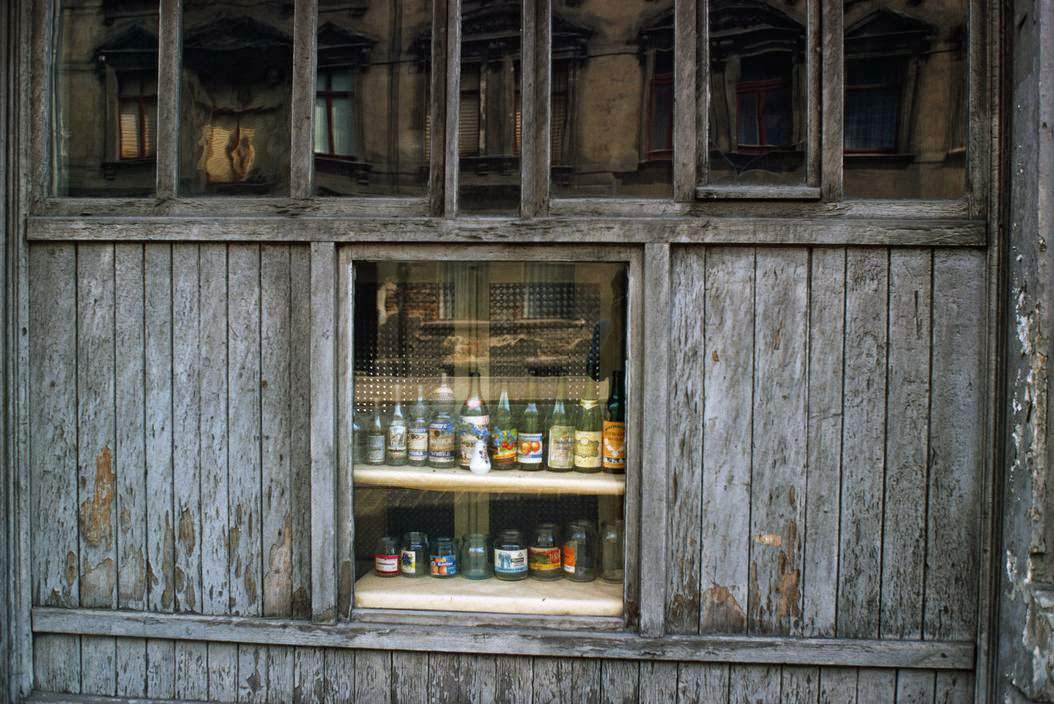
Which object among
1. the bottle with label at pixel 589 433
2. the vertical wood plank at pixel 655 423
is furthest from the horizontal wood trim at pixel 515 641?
the bottle with label at pixel 589 433

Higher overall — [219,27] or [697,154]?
[219,27]

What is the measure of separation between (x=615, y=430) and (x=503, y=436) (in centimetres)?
46

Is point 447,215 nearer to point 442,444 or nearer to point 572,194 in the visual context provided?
point 572,194

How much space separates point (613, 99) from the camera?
2.71 metres

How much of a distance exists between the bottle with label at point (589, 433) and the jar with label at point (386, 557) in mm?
752

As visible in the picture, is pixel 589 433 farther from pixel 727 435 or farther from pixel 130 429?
pixel 130 429

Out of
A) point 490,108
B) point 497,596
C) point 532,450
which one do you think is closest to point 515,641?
point 497,596

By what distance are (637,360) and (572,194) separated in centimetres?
62

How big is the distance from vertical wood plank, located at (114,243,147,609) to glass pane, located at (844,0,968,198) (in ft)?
8.35

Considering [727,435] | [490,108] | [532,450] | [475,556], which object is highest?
[490,108]

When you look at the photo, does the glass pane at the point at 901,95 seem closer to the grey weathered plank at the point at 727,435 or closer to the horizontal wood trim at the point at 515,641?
the grey weathered plank at the point at 727,435

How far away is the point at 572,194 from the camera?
271cm

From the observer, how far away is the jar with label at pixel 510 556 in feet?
9.64

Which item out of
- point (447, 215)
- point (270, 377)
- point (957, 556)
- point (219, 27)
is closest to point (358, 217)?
point (447, 215)
